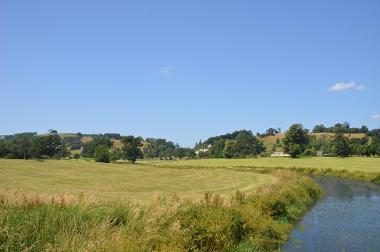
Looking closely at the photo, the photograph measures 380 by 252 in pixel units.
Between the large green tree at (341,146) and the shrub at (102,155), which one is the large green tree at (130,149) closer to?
the shrub at (102,155)

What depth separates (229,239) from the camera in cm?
1881

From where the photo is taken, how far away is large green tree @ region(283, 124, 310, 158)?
5679 inches

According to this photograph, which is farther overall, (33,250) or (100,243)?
(100,243)

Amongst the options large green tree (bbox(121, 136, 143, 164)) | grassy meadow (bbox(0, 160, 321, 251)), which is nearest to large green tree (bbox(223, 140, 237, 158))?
large green tree (bbox(121, 136, 143, 164))

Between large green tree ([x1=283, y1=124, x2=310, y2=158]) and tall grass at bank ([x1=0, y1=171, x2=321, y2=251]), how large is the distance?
122698mm

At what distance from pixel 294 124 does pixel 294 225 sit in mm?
127856

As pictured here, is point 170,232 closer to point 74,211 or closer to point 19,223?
point 74,211

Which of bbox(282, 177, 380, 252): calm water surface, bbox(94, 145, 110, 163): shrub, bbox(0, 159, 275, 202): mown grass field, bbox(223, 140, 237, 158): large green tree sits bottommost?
bbox(282, 177, 380, 252): calm water surface

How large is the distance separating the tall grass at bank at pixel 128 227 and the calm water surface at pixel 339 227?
171 cm

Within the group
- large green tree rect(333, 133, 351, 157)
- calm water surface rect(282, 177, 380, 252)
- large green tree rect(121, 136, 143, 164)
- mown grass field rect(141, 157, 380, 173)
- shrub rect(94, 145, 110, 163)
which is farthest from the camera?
large green tree rect(121, 136, 143, 164)

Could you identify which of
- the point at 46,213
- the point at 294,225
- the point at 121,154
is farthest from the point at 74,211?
the point at 121,154

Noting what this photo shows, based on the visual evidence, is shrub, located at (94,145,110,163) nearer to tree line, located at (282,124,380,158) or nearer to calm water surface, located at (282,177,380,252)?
tree line, located at (282,124,380,158)

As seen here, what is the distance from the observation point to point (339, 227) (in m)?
28.9

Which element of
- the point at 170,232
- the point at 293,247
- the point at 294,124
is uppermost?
the point at 294,124
